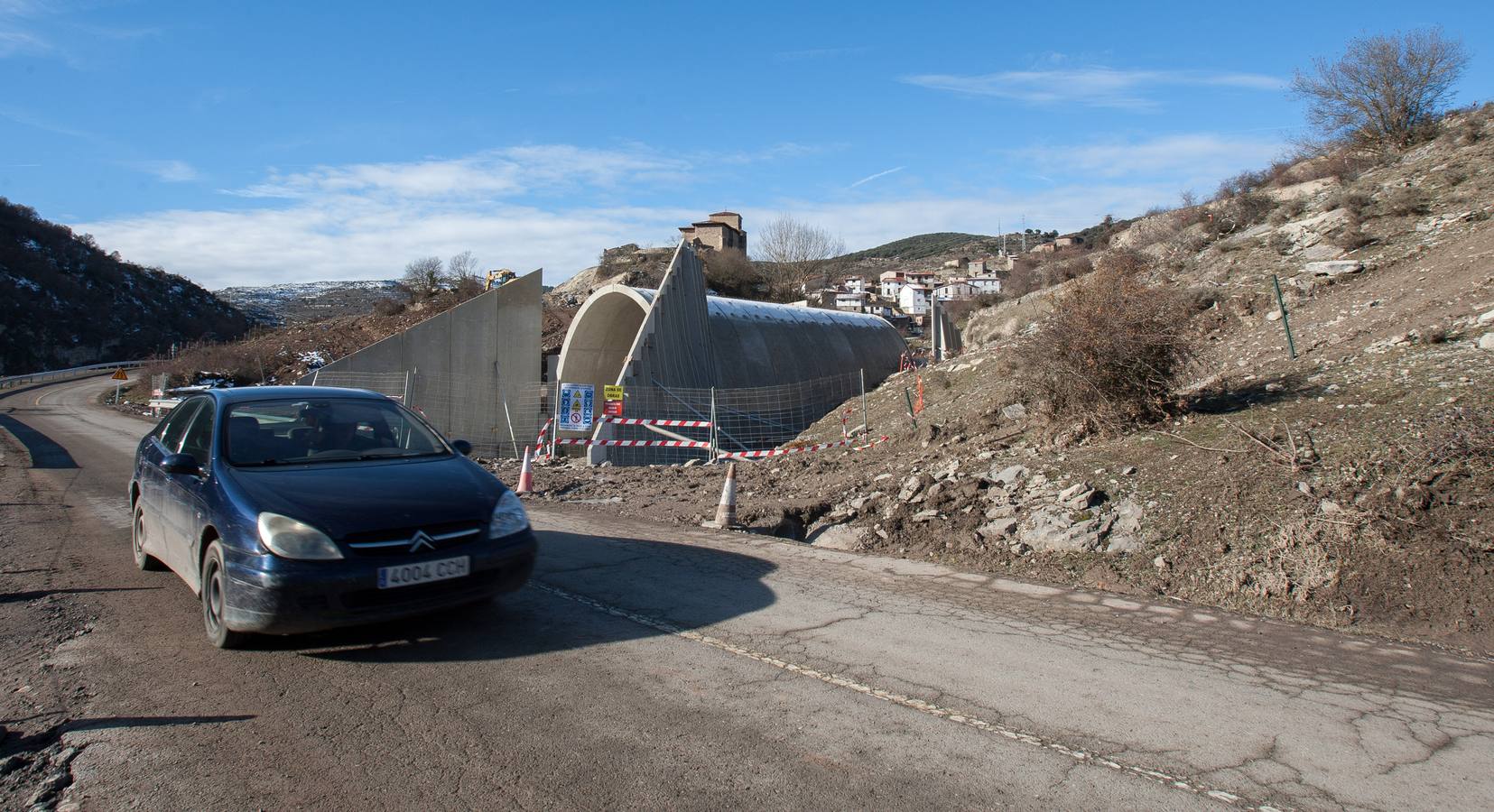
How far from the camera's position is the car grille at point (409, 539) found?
182 inches

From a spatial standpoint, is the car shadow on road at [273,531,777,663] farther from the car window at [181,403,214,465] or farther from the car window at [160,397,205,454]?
the car window at [160,397,205,454]

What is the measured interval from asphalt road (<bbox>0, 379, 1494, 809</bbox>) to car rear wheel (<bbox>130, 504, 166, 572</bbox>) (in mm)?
100

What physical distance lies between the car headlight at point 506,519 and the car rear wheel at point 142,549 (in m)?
3.36

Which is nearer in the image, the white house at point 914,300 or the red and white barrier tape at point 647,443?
the red and white barrier tape at point 647,443

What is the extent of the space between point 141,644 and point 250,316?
11479 cm

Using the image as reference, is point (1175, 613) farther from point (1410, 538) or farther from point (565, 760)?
point (565, 760)

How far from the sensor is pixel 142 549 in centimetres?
671

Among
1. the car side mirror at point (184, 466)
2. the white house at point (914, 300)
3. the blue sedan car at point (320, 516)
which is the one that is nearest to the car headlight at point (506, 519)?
the blue sedan car at point (320, 516)

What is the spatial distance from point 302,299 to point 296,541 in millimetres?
167738

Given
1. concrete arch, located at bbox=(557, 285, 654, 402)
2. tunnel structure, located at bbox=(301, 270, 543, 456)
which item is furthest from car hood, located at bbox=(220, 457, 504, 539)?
concrete arch, located at bbox=(557, 285, 654, 402)

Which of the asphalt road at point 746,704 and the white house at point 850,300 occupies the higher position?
the white house at point 850,300

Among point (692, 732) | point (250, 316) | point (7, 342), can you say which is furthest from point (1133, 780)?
point (250, 316)

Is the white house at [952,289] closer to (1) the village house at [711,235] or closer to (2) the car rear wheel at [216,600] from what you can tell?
(1) the village house at [711,235]

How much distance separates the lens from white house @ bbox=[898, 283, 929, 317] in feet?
310
